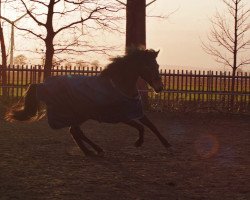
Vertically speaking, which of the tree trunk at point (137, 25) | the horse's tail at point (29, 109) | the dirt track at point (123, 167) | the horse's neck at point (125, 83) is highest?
the tree trunk at point (137, 25)

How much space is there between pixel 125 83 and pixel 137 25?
10.6 meters

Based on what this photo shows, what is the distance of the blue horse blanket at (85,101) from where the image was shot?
7828 millimetres

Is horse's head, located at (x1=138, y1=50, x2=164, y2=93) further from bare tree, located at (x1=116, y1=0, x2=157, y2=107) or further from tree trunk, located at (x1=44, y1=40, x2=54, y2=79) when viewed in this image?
tree trunk, located at (x1=44, y1=40, x2=54, y2=79)

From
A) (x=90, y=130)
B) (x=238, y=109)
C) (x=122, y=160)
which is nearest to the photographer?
(x=122, y=160)

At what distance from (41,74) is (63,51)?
126 cm

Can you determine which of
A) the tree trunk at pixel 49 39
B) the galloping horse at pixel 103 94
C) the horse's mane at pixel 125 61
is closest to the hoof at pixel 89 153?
the galloping horse at pixel 103 94

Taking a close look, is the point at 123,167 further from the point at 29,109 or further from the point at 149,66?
the point at 29,109

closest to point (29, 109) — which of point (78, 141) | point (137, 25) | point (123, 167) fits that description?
point (78, 141)

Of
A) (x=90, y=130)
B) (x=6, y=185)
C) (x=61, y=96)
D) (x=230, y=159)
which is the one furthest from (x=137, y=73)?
(x=90, y=130)

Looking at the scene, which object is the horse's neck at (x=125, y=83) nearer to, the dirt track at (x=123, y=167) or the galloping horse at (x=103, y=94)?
the galloping horse at (x=103, y=94)

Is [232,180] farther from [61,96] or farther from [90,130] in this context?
[90,130]

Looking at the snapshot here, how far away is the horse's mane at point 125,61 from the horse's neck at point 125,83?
0.35ft

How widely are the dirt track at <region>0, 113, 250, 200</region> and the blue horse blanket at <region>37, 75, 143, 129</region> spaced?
0.64m

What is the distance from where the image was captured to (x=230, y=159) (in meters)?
8.09
